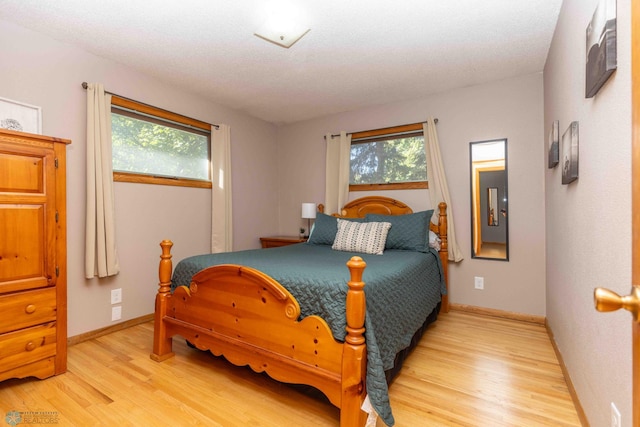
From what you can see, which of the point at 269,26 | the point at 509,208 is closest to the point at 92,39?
the point at 269,26

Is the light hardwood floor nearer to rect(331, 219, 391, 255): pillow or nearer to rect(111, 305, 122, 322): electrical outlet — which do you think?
rect(111, 305, 122, 322): electrical outlet

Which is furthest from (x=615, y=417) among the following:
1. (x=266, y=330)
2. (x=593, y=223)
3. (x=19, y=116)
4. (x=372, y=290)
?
(x=19, y=116)

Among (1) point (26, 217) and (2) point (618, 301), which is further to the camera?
(1) point (26, 217)

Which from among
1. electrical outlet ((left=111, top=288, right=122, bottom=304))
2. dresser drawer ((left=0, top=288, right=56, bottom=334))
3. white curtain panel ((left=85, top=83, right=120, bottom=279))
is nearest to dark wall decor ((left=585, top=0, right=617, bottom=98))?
dresser drawer ((left=0, top=288, right=56, bottom=334))

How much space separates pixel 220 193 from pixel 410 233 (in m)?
2.10

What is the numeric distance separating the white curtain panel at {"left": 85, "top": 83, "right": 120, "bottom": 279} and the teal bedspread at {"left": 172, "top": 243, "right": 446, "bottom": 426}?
781 millimetres

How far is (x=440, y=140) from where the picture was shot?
11.2 ft

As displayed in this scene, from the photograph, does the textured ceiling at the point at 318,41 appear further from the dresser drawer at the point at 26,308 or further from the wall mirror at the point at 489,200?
the dresser drawer at the point at 26,308

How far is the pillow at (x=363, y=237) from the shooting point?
281 centimetres

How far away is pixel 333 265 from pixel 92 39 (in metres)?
2.46

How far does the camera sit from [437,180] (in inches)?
131

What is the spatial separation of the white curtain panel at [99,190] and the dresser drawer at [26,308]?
0.58 metres

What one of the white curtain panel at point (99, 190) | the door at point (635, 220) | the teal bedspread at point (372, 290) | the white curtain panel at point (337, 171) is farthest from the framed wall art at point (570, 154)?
the white curtain panel at point (99, 190)

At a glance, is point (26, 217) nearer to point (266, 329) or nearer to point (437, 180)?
point (266, 329)
